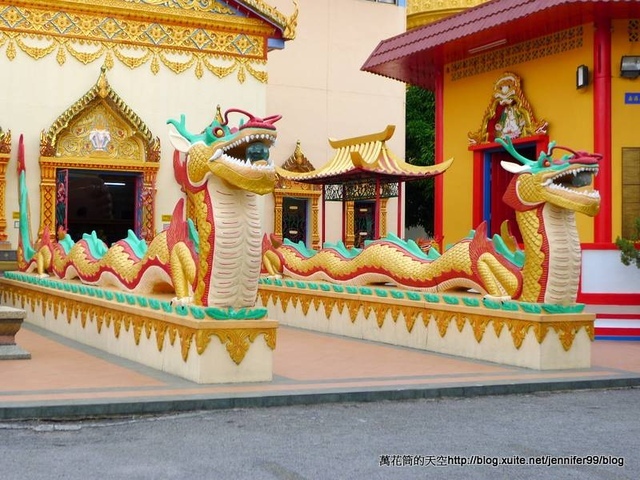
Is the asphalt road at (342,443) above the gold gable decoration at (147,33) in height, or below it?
below

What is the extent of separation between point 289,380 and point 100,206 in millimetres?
12590

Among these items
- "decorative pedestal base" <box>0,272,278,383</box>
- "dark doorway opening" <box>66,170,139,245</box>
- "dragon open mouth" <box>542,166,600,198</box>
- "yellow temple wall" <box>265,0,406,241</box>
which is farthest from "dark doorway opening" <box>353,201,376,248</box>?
"dragon open mouth" <box>542,166,600,198</box>

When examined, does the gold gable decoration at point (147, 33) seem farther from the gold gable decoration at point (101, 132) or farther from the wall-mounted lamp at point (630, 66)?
the wall-mounted lamp at point (630, 66)

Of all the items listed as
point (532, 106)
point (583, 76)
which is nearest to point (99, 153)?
point (532, 106)

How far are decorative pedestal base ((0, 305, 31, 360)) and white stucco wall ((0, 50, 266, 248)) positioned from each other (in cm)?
744

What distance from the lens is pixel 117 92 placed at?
17781mm

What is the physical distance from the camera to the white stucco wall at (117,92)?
669 inches

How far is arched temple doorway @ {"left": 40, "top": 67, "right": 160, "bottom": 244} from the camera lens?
17156 millimetres

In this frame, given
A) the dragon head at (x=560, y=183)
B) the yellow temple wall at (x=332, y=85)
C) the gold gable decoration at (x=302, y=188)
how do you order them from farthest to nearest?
the yellow temple wall at (x=332, y=85)
the gold gable decoration at (x=302, y=188)
the dragon head at (x=560, y=183)

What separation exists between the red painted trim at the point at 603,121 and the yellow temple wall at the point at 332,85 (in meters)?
9.43

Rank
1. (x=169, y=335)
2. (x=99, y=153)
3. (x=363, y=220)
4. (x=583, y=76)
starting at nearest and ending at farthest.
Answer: (x=169, y=335) < (x=583, y=76) < (x=99, y=153) < (x=363, y=220)

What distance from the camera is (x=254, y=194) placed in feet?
28.0

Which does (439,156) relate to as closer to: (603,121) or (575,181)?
(603,121)

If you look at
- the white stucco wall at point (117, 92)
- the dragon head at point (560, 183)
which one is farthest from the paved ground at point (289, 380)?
the white stucco wall at point (117, 92)
